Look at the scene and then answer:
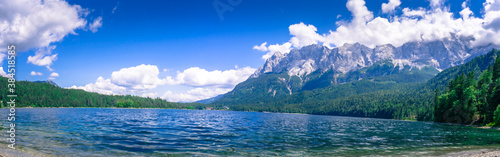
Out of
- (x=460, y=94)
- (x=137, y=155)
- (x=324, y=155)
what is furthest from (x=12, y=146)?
(x=460, y=94)

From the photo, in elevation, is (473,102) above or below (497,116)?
above

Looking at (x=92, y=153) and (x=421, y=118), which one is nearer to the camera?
(x=92, y=153)

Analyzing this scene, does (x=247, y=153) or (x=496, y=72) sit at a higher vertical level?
(x=496, y=72)

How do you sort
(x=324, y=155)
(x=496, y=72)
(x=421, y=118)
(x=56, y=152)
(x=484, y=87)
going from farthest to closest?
(x=421, y=118) < (x=496, y=72) < (x=484, y=87) < (x=324, y=155) < (x=56, y=152)

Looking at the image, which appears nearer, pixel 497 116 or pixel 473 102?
pixel 497 116

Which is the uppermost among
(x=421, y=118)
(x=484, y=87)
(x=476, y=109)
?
(x=484, y=87)

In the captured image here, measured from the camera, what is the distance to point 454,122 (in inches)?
4860

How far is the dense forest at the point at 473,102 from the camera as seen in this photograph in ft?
314

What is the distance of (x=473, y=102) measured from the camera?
104m

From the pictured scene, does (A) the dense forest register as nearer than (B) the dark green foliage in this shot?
No

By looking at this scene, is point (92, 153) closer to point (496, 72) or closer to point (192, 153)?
point (192, 153)

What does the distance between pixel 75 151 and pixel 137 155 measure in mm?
6369

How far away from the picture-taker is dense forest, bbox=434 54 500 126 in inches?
3764

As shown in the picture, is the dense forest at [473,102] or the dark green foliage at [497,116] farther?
the dense forest at [473,102]
